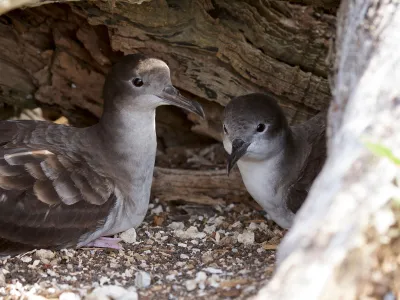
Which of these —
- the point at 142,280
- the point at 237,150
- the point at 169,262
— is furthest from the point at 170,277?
the point at 237,150

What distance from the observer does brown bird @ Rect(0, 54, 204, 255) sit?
4.40m

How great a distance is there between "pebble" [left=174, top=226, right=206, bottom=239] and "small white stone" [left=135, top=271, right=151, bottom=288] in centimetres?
100

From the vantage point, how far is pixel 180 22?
5082 mm

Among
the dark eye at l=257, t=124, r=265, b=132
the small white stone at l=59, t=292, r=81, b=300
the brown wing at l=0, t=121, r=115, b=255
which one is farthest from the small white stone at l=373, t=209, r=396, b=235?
the brown wing at l=0, t=121, r=115, b=255

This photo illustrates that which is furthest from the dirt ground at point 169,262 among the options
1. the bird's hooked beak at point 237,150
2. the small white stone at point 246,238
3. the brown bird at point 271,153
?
the bird's hooked beak at point 237,150

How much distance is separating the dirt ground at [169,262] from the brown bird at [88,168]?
0.57ft

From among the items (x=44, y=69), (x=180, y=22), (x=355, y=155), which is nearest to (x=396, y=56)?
(x=355, y=155)

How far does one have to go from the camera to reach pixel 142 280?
12.6ft

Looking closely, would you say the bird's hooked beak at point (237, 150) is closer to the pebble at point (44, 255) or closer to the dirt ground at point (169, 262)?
the dirt ground at point (169, 262)

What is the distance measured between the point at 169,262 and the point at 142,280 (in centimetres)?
58

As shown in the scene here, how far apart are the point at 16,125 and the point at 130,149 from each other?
91 centimetres

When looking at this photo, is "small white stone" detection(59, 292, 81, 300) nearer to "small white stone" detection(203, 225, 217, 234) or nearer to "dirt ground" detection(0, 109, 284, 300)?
"dirt ground" detection(0, 109, 284, 300)

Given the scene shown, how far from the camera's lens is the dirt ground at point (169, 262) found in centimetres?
362

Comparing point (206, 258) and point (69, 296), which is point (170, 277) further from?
point (69, 296)
